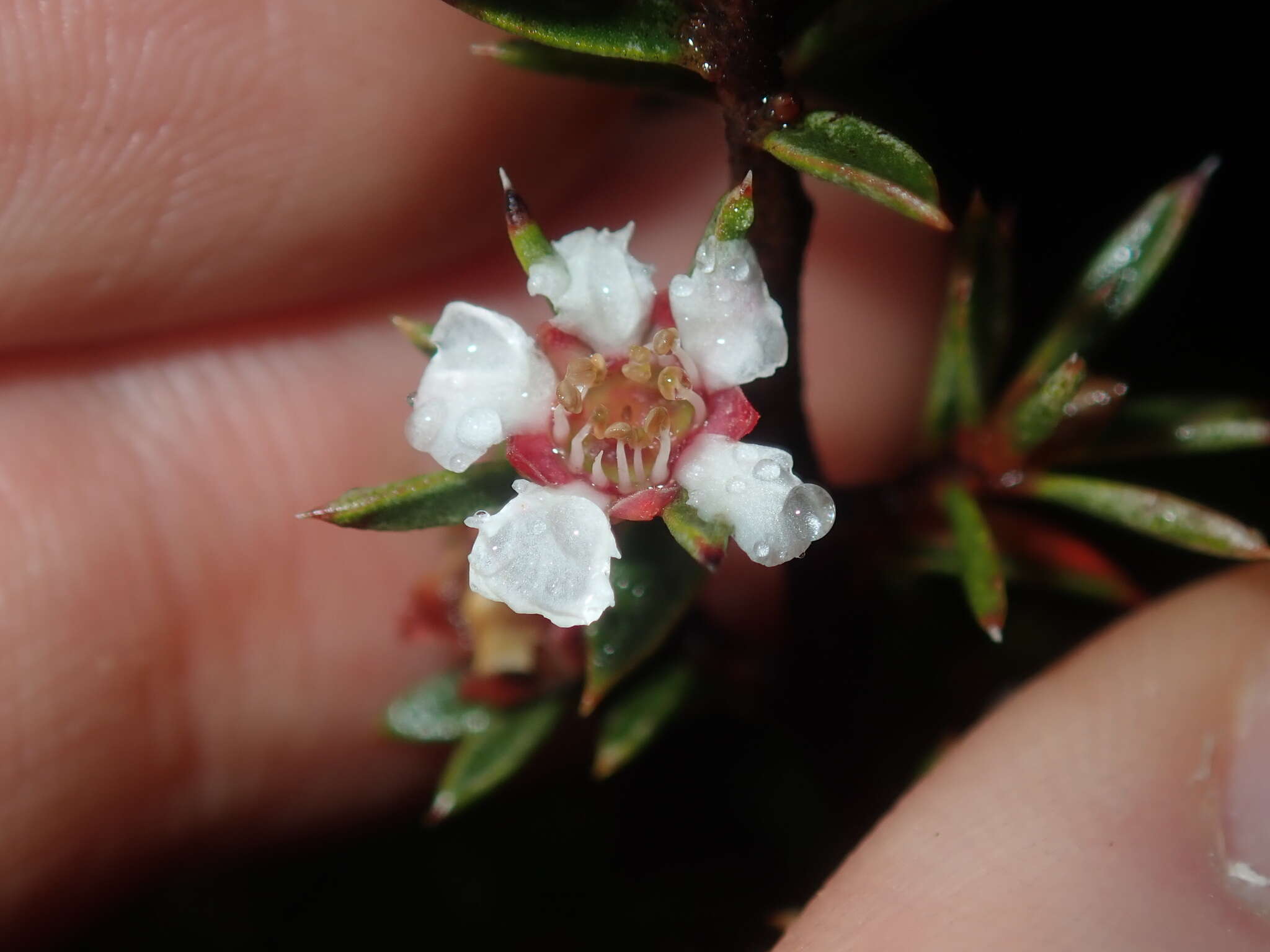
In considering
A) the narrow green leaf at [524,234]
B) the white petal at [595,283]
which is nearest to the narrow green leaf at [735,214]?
the white petal at [595,283]

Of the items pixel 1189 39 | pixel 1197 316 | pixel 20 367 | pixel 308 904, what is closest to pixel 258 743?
pixel 308 904

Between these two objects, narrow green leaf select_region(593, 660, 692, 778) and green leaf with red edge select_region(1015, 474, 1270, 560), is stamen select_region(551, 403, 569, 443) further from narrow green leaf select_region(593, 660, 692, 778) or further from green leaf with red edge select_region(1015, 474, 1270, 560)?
green leaf with red edge select_region(1015, 474, 1270, 560)

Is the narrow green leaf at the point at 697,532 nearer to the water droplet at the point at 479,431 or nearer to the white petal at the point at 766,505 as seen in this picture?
the white petal at the point at 766,505

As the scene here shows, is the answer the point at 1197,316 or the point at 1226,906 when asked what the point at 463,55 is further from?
the point at 1226,906

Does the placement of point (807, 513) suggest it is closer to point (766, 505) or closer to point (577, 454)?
point (766, 505)

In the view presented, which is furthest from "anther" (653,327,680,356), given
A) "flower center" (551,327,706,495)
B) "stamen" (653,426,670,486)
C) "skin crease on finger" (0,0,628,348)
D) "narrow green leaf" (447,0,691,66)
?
"skin crease on finger" (0,0,628,348)

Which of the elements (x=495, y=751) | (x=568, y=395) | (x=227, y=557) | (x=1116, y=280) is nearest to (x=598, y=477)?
(x=568, y=395)
